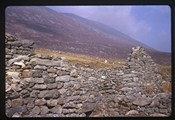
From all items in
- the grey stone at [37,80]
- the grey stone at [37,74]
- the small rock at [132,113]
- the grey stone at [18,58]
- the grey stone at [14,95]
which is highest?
the grey stone at [18,58]

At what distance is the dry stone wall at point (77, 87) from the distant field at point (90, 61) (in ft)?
0.16

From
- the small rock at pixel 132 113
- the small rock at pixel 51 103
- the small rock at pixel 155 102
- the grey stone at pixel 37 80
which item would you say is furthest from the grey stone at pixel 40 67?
the small rock at pixel 155 102

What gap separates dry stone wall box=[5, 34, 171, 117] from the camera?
4.29 meters

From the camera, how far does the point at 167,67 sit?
4352 mm

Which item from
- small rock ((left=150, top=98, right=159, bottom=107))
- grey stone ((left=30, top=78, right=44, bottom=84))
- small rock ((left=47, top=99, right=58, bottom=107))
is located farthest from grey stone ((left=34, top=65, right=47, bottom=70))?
small rock ((left=150, top=98, right=159, bottom=107))

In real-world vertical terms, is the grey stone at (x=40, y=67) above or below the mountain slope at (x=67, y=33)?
below

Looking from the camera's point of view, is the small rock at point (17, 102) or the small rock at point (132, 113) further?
the small rock at point (132, 113)

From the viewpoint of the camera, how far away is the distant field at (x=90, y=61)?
4352mm

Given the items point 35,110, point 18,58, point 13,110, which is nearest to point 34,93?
point 35,110

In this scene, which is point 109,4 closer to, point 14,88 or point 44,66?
point 44,66

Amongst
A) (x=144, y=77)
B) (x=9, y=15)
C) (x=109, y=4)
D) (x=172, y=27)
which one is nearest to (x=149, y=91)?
(x=144, y=77)

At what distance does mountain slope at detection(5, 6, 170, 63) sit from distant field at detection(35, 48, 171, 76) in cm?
5

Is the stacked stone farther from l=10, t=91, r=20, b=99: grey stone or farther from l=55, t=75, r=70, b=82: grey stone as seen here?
l=10, t=91, r=20, b=99: grey stone

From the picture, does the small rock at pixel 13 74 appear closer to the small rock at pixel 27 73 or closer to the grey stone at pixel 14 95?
the small rock at pixel 27 73
